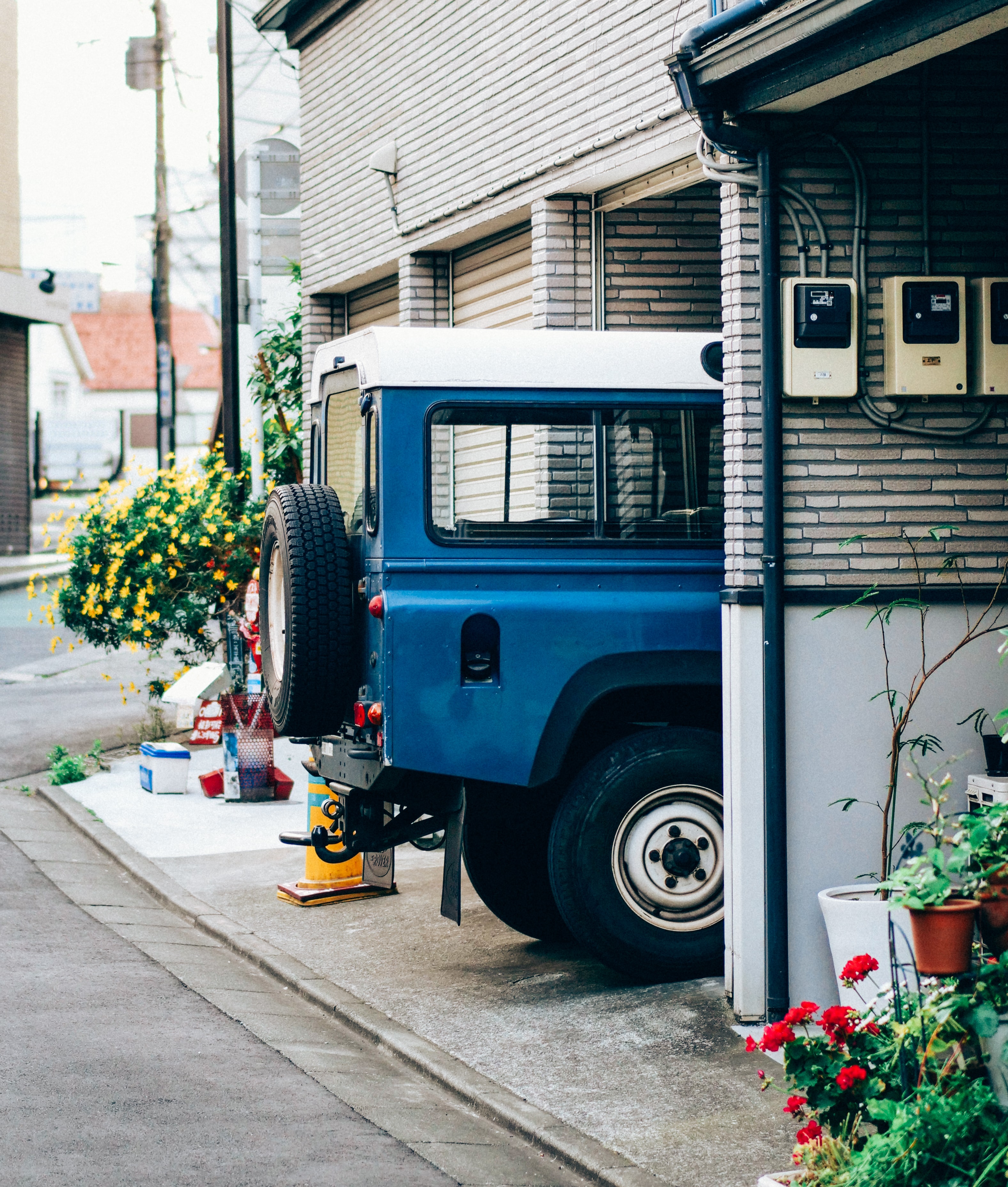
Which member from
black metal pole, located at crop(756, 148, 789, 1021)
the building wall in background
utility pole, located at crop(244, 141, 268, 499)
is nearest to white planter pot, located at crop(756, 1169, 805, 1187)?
black metal pole, located at crop(756, 148, 789, 1021)

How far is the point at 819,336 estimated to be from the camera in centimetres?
624

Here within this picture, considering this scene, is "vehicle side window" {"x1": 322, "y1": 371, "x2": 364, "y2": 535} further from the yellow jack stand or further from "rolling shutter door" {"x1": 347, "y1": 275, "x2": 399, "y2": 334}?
"rolling shutter door" {"x1": 347, "y1": 275, "x2": 399, "y2": 334}

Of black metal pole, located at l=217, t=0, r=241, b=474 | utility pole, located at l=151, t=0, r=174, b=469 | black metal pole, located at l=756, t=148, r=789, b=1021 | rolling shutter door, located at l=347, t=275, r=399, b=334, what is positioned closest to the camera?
black metal pole, located at l=756, t=148, r=789, b=1021

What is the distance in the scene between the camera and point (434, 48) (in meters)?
11.3

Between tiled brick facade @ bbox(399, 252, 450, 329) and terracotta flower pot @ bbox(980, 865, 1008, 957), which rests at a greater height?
tiled brick facade @ bbox(399, 252, 450, 329)

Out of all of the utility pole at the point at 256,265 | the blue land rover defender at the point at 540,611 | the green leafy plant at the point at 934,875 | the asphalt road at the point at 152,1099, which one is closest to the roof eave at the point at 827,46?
the blue land rover defender at the point at 540,611

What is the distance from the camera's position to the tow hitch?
6777 mm

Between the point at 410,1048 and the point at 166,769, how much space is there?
6099 millimetres

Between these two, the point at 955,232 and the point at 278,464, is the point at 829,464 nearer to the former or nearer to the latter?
the point at 955,232

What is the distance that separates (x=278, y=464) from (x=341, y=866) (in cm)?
819

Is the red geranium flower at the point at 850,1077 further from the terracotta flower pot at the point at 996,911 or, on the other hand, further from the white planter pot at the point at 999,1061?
the terracotta flower pot at the point at 996,911

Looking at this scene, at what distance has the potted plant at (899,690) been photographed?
19.9ft

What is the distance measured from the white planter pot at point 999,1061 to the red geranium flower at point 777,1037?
0.49 metres

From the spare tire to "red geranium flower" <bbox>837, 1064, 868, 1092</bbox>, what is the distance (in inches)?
122
